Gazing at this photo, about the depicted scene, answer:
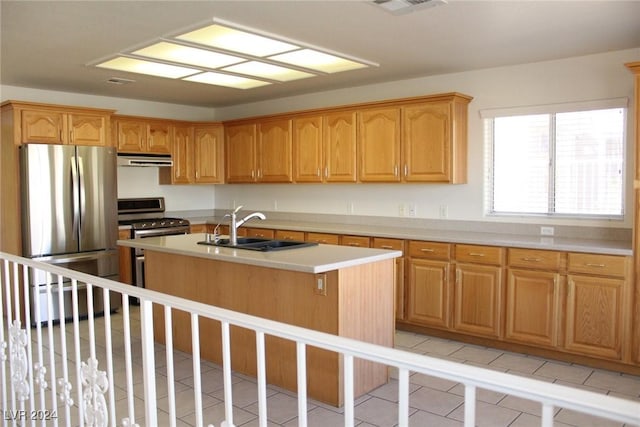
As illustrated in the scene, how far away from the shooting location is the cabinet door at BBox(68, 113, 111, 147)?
5605mm

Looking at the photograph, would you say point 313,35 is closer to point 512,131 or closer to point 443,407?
point 512,131

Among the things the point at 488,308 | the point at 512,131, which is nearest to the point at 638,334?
the point at 488,308

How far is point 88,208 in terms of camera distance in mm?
5547

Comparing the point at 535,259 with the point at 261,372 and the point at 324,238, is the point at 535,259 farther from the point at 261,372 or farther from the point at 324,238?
the point at 261,372

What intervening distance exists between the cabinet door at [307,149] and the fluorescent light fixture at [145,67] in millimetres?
1614

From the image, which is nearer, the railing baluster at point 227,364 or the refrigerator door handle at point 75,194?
the railing baluster at point 227,364

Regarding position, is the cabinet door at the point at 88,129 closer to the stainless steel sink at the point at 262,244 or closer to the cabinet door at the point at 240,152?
the cabinet door at the point at 240,152

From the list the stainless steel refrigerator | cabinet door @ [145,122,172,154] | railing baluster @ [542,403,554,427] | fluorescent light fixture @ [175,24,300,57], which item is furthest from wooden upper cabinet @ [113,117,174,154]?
railing baluster @ [542,403,554,427]

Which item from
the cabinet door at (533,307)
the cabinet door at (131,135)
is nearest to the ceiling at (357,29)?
the cabinet door at (131,135)

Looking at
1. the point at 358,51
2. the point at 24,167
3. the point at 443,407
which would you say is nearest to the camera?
the point at 443,407

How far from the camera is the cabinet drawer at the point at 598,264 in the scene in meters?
3.85

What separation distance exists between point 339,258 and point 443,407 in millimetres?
1172

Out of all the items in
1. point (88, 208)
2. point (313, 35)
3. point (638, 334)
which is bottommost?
point (638, 334)

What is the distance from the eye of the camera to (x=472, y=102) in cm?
515
